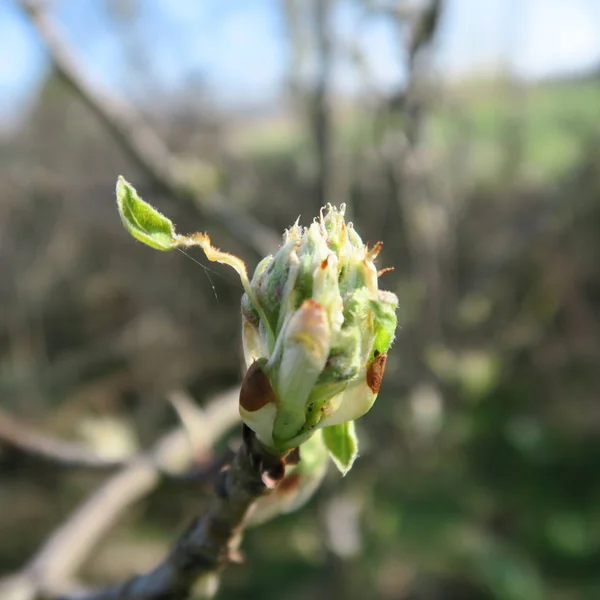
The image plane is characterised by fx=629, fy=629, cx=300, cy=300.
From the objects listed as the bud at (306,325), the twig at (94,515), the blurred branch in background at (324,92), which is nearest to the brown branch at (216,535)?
the bud at (306,325)

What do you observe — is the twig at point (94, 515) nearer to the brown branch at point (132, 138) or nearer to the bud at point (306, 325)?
the bud at point (306, 325)

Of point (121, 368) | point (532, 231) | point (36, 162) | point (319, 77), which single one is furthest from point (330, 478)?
point (36, 162)

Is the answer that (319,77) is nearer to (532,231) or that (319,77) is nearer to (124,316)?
(532,231)

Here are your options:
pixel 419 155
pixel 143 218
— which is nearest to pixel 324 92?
pixel 419 155

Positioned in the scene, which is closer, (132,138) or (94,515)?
(94,515)

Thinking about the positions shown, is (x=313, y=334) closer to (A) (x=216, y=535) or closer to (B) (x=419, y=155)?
(A) (x=216, y=535)

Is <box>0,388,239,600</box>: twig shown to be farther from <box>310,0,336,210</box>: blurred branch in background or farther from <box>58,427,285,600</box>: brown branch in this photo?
<box>310,0,336,210</box>: blurred branch in background
